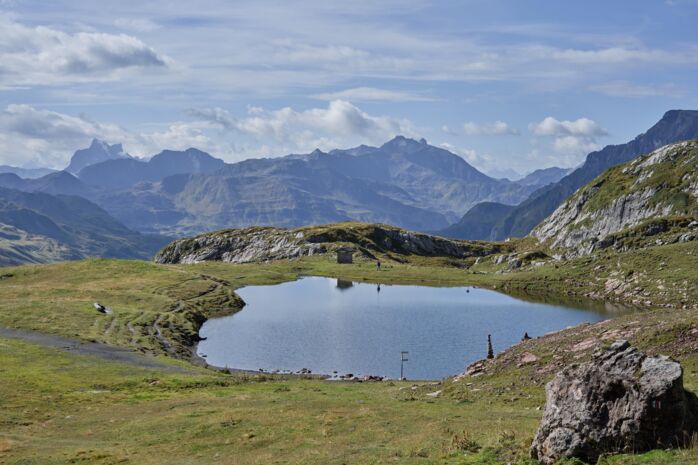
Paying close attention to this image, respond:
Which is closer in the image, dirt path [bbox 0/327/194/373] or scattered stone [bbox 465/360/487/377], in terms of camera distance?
scattered stone [bbox 465/360/487/377]

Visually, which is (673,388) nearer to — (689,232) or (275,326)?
(275,326)

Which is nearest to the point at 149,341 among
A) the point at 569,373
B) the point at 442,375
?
the point at 442,375

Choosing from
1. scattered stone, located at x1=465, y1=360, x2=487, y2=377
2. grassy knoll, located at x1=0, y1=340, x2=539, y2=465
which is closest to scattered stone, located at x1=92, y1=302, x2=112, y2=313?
grassy knoll, located at x1=0, y1=340, x2=539, y2=465

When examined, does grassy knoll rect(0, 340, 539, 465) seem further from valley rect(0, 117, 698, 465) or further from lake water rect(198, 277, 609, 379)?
lake water rect(198, 277, 609, 379)

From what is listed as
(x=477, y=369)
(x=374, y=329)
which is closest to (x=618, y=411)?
(x=477, y=369)

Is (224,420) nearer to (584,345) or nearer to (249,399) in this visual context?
(249,399)

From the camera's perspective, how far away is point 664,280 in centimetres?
14162

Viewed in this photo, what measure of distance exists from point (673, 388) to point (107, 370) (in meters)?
63.4

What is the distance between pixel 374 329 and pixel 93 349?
2094 inches

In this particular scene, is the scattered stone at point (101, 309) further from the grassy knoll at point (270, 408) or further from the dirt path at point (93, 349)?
the dirt path at point (93, 349)

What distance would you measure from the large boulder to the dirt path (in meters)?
56.9

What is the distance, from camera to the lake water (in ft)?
300

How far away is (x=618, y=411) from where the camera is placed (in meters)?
26.4

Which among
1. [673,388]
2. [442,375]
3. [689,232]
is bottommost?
[442,375]
